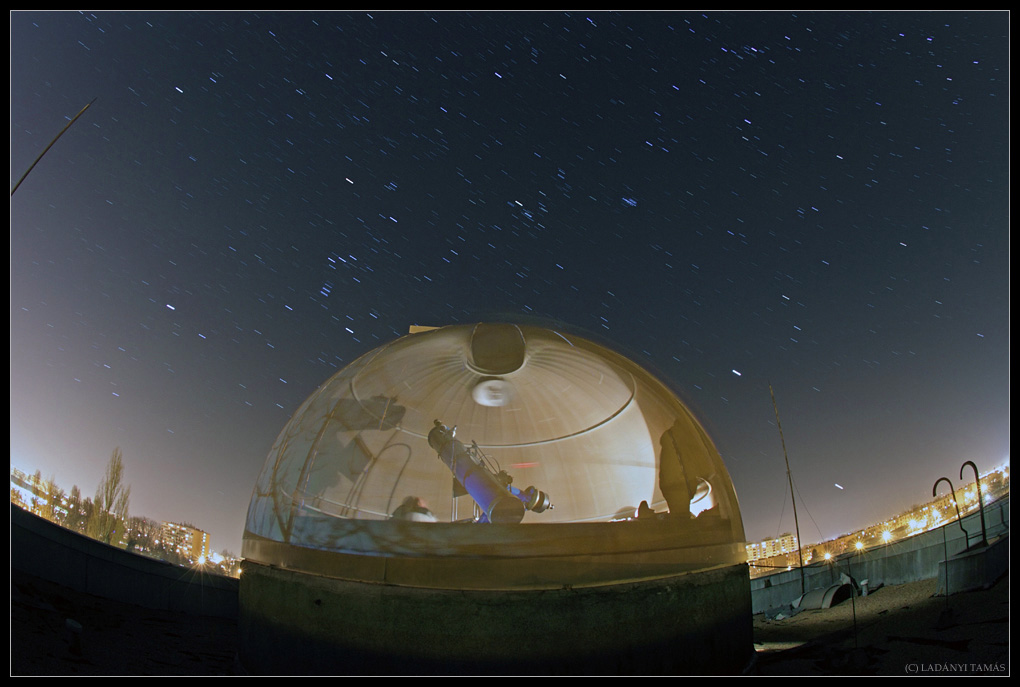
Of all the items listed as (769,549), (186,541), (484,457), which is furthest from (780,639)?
(769,549)

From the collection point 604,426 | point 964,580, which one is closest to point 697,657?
point 604,426

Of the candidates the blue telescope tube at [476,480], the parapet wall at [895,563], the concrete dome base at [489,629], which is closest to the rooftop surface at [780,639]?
the parapet wall at [895,563]

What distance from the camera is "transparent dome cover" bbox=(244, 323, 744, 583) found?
6.37 metres

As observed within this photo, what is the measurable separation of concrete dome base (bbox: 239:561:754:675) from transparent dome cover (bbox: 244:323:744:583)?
0.47 m

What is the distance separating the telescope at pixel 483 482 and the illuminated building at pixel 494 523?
22 millimetres

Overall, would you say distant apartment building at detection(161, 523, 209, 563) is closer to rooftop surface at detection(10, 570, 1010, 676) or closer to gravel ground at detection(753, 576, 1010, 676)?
rooftop surface at detection(10, 570, 1010, 676)

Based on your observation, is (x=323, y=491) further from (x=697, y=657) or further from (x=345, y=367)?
(x=697, y=657)

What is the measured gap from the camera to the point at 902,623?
7891mm

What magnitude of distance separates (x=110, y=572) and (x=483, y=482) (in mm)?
8142

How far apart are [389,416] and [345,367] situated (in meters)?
1.64

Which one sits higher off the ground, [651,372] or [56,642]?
[651,372]

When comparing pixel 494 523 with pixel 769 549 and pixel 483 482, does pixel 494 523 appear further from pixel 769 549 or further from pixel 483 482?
pixel 769 549

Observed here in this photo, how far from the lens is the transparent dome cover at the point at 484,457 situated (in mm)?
6371

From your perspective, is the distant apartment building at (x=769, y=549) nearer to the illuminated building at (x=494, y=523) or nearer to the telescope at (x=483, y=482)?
the illuminated building at (x=494, y=523)
